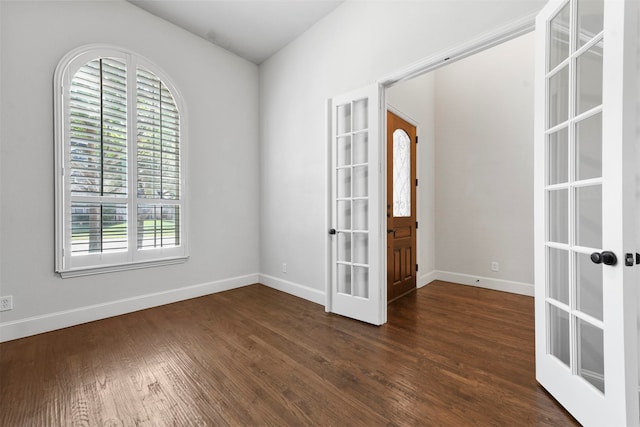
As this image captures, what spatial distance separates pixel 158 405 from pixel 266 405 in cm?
61

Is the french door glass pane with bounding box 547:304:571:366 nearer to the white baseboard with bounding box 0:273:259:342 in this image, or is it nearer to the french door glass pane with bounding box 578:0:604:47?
the french door glass pane with bounding box 578:0:604:47

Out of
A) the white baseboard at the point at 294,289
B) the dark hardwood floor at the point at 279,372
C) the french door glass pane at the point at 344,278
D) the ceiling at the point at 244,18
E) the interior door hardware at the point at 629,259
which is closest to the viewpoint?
the interior door hardware at the point at 629,259

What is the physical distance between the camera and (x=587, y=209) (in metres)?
1.38

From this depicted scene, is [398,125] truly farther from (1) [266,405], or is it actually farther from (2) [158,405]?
(2) [158,405]

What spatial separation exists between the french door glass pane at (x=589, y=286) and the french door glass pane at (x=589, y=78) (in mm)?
790

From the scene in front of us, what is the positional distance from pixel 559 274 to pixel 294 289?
2728 millimetres

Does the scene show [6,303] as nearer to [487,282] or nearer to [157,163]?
[157,163]

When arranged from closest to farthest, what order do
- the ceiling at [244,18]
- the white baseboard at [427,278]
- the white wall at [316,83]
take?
the white wall at [316,83] → the ceiling at [244,18] → the white baseboard at [427,278]

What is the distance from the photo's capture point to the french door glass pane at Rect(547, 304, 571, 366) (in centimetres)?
148

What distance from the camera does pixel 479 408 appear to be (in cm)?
146

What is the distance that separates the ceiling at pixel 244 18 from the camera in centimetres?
297

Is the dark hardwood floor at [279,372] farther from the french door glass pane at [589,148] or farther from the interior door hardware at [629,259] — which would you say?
the french door glass pane at [589,148]

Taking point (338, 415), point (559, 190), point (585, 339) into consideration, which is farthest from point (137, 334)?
point (559, 190)

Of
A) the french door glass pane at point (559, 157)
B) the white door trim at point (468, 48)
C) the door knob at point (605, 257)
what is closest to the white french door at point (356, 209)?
the white door trim at point (468, 48)
